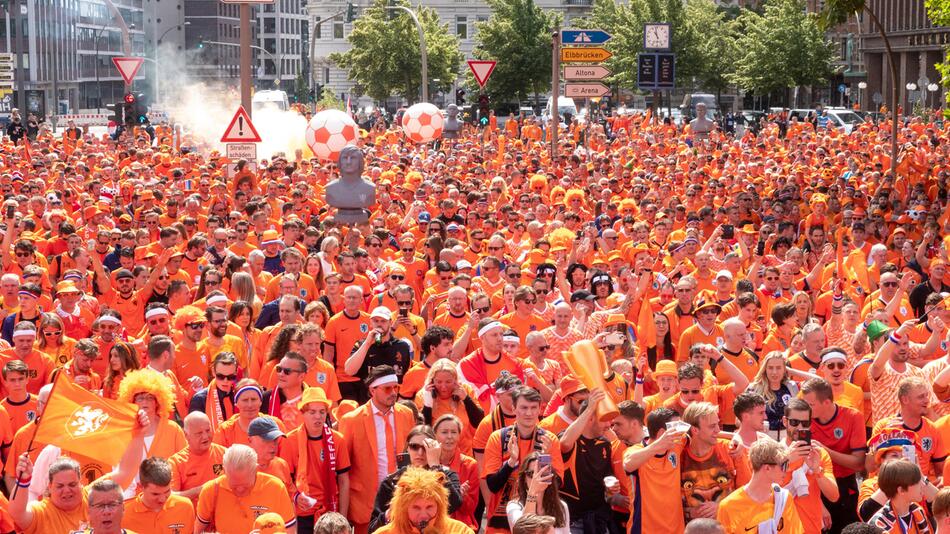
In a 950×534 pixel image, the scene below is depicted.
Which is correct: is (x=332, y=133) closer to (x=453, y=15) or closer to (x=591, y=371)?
(x=591, y=371)

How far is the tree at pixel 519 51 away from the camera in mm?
63438

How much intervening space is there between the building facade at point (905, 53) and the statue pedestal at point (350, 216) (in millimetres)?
42814

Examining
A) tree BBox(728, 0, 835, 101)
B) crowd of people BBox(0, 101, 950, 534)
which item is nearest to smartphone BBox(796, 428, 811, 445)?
crowd of people BBox(0, 101, 950, 534)

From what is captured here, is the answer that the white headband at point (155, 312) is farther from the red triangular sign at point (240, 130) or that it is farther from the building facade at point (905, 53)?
the building facade at point (905, 53)

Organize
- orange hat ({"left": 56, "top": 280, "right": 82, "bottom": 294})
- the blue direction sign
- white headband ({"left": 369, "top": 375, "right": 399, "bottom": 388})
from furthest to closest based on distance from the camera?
the blue direction sign
orange hat ({"left": 56, "top": 280, "right": 82, "bottom": 294})
white headband ({"left": 369, "top": 375, "right": 399, "bottom": 388})

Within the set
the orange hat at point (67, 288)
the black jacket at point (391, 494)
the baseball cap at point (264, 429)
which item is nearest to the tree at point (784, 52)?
the orange hat at point (67, 288)

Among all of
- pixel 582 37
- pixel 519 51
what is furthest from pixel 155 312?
pixel 519 51

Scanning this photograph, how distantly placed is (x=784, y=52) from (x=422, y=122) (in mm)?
38603

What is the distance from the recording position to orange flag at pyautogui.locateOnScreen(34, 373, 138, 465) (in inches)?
297

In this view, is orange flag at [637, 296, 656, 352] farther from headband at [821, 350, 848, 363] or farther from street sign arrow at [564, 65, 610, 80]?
street sign arrow at [564, 65, 610, 80]

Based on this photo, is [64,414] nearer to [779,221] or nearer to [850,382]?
[850,382]

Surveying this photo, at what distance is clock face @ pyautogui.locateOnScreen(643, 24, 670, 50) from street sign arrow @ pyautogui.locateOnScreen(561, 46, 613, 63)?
16.0 feet

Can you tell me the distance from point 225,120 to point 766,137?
27714mm

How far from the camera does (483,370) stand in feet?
32.2
